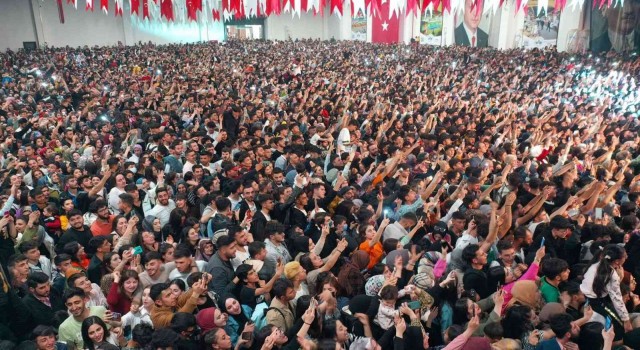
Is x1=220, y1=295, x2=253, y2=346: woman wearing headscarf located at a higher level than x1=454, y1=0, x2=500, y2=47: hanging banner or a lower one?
lower

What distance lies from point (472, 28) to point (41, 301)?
2534cm

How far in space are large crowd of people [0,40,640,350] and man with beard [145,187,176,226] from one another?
0.01 meters

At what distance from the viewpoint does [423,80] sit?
14258mm

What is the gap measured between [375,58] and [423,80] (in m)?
6.71

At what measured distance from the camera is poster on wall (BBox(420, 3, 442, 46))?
27.3 metres

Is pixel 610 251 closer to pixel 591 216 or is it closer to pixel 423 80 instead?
pixel 591 216

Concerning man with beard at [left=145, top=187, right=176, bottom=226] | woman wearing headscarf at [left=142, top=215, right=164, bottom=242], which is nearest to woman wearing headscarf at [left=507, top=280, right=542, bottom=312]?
woman wearing headscarf at [left=142, top=215, right=164, bottom=242]

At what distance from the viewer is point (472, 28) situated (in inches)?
990

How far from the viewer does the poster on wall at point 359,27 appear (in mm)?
31984

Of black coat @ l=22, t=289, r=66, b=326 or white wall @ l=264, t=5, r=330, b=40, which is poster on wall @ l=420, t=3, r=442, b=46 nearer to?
white wall @ l=264, t=5, r=330, b=40

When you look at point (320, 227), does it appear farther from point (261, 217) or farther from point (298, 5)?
point (298, 5)

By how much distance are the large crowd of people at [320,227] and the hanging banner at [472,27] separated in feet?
48.8

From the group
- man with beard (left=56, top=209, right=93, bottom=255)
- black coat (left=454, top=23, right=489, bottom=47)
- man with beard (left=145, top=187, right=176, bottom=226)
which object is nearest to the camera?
man with beard (left=56, top=209, right=93, bottom=255)

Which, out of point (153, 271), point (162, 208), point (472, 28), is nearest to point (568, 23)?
point (472, 28)
